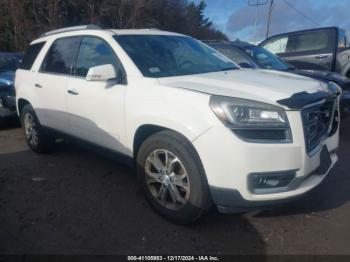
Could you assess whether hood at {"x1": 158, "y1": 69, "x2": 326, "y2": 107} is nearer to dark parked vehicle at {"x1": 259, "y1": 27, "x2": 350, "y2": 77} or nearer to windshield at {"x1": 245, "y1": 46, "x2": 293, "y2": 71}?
windshield at {"x1": 245, "y1": 46, "x2": 293, "y2": 71}

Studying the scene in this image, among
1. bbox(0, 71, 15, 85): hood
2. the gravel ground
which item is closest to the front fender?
the gravel ground

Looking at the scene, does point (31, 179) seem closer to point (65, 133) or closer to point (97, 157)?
point (65, 133)

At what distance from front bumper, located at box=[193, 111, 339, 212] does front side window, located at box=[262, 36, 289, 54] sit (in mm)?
7573

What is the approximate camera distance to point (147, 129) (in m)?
3.51

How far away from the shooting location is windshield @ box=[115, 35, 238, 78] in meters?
3.75

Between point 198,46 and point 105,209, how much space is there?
2.31m

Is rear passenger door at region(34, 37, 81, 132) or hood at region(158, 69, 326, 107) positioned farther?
rear passenger door at region(34, 37, 81, 132)

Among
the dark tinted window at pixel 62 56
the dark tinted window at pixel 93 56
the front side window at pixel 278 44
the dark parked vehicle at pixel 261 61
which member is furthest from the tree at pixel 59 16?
the dark tinted window at pixel 93 56

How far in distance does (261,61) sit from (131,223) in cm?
463

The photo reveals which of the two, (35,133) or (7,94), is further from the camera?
(7,94)

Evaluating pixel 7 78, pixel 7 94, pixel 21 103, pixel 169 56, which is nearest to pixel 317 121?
pixel 169 56

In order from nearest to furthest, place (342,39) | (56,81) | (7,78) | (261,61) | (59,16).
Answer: (56,81), (261,61), (7,78), (342,39), (59,16)

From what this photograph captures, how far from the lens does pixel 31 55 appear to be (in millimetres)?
5617

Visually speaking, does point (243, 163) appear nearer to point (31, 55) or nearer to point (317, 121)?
point (317, 121)
